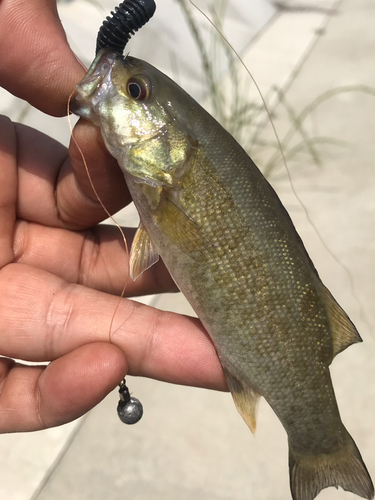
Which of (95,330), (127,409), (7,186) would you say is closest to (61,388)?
(95,330)

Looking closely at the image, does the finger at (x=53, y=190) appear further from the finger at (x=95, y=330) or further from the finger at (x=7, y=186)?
the finger at (x=95, y=330)

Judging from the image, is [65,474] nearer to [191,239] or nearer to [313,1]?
[191,239]

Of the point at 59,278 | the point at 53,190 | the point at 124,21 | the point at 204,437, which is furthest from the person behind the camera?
the point at 204,437

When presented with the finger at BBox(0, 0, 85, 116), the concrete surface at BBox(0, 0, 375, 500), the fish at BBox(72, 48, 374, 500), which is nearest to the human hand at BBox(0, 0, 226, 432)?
the finger at BBox(0, 0, 85, 116)

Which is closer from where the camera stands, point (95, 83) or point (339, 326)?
point (95, 83)

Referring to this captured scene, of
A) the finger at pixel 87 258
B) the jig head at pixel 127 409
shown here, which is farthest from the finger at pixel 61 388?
the finger at pixel 87 258

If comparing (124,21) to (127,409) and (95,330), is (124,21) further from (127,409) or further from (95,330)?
(127,409)
